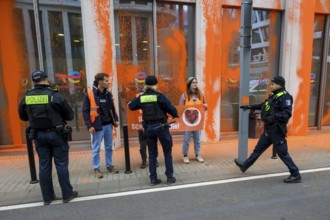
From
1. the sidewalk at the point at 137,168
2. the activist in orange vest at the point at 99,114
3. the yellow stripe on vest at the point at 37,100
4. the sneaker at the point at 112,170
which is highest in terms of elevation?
the yellow stripe on vest at the point at 37,100

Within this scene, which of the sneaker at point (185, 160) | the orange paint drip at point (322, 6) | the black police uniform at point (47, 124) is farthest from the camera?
the orange paint drip at point (322, 6)

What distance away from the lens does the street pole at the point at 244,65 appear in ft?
Answer: 15.2

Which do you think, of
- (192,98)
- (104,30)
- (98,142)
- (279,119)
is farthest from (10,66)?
(279,119)

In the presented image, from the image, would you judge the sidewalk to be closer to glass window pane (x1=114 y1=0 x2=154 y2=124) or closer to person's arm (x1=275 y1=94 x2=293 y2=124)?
person's arm (x1=275 y1=94 x2=293 y2=124)


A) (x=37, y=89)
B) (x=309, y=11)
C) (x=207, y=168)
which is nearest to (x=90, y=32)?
(x=37, y=89)

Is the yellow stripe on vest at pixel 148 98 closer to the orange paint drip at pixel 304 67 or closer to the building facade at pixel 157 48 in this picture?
the building facade at pixel 157 48

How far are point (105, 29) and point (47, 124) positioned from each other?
3569mm

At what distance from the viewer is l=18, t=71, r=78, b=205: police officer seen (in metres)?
3.42

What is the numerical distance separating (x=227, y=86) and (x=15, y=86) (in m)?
6.41

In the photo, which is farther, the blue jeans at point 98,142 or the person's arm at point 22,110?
the blue jeans at point 98,142

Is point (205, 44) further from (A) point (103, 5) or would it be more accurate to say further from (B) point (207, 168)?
(B) point (207, 168)

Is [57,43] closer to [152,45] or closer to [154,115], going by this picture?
[152,45]

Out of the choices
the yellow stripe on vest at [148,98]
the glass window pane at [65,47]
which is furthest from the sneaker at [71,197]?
the glass window pane at [65,47]

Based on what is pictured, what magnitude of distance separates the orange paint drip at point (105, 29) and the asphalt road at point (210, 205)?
12.1 feet
